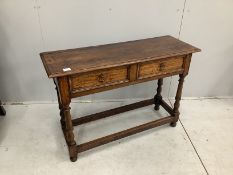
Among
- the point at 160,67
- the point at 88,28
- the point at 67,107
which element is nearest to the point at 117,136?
the point at 67,107

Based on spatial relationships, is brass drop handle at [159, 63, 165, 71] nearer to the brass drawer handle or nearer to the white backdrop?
the brass drawer handle

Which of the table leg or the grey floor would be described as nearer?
the table leg

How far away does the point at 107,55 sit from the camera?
5.60 feet

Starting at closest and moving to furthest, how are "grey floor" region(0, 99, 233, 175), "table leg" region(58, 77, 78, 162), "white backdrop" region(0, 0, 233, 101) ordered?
1. "table leg" region(58, 77, 78, 162)
2. "grey floor" region(0, 99, 233, 175)
3. "white backdrop" region(0, 0, 233, 101)

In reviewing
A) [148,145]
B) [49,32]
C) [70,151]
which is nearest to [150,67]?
[148,145]

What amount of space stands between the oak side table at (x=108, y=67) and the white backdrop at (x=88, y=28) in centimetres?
33

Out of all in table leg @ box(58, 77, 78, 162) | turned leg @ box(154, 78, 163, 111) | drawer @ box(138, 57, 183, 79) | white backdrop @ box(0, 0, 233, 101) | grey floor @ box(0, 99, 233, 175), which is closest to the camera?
table leg @ box(58, 77, 78, 162)

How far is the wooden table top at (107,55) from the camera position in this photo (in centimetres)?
151

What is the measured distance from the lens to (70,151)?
1.83m

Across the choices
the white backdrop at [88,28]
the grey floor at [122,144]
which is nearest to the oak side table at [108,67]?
the grey floor at [122,144]

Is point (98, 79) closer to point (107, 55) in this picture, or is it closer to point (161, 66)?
point (107, 55)

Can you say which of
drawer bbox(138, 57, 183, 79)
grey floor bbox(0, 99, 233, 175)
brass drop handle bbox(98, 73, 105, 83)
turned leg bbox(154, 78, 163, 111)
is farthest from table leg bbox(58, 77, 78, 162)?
turned leg bbox(154, 78, 163, 111)

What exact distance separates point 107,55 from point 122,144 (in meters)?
0.85

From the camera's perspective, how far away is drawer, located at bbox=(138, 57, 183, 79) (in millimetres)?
1725
